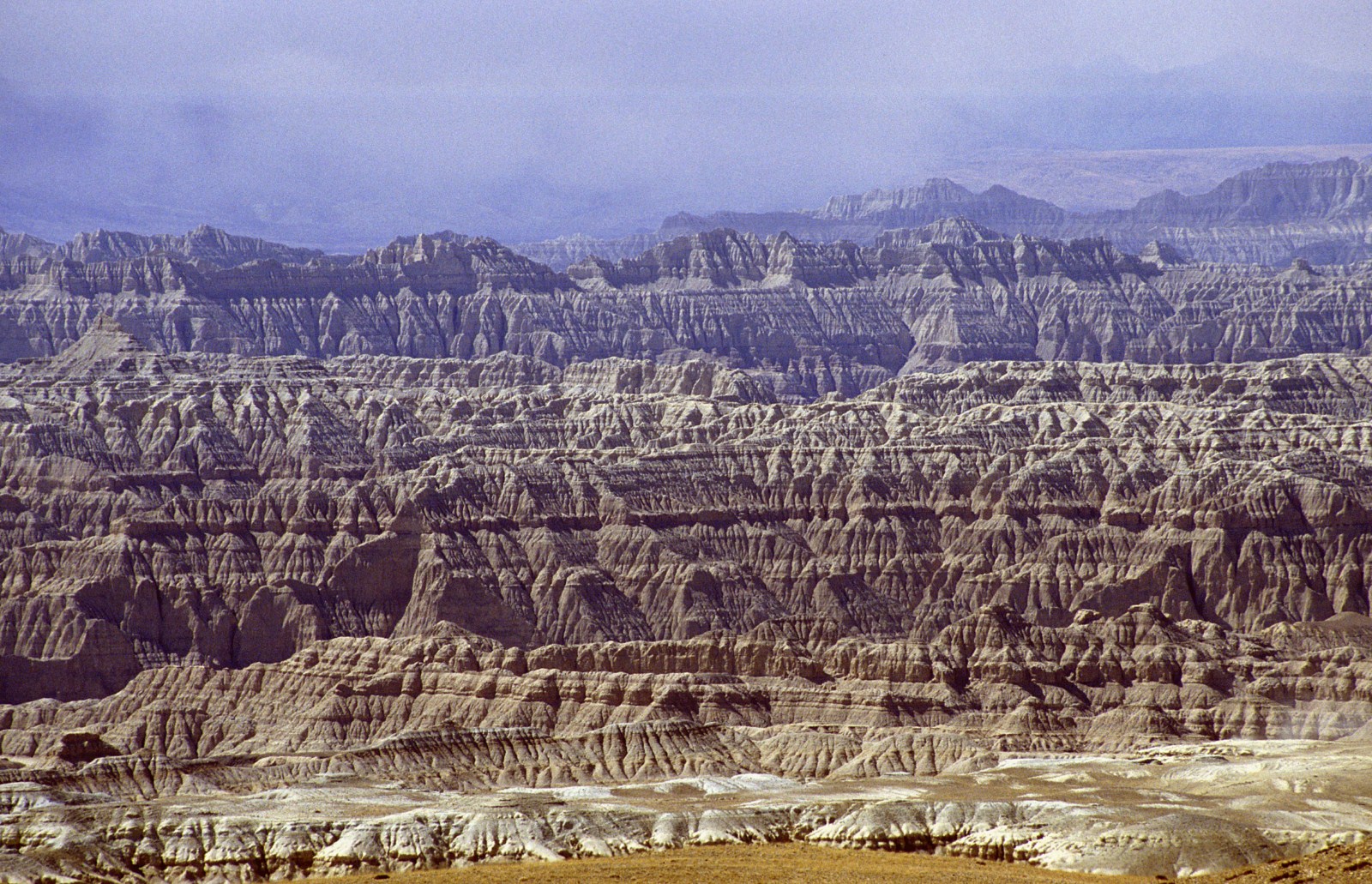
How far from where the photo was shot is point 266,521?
15800 cm

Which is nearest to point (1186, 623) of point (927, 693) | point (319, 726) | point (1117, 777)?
point (927, 693)

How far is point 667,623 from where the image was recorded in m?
150

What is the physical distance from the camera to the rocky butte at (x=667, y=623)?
273 feet

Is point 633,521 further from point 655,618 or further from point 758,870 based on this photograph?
point 758,870

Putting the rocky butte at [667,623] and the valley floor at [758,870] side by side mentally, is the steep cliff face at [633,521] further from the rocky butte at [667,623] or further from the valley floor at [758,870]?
the valley floor at [758,870]

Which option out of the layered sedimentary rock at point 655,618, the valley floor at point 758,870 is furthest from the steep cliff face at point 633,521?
the valley floor at point 758,870

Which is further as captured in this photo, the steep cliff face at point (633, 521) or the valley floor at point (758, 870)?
the steep cliff face at point (633, 521)

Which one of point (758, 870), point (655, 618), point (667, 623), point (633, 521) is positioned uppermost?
point (633, 521)

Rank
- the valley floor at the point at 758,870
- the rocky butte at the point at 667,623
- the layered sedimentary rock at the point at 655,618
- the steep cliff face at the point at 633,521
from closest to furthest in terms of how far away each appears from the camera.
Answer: the valley floor at the point at 758,870
the rocky butte at the point at 667,623
the layered sedimentary rock at the point at 655,618
the steep cliff face at the point at 633,521

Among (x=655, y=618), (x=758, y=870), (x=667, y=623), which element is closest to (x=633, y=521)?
(x=655, y=618)

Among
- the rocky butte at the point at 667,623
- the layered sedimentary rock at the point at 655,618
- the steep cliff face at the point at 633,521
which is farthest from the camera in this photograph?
the steep cliff face at the point at 633,521

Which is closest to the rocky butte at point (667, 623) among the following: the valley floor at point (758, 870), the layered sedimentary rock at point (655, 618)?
the layered sedimentary rock at point (655, 618)

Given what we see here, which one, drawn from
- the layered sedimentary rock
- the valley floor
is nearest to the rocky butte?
the layered sedimentary rock

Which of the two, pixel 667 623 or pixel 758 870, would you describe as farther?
pixel 667 623
